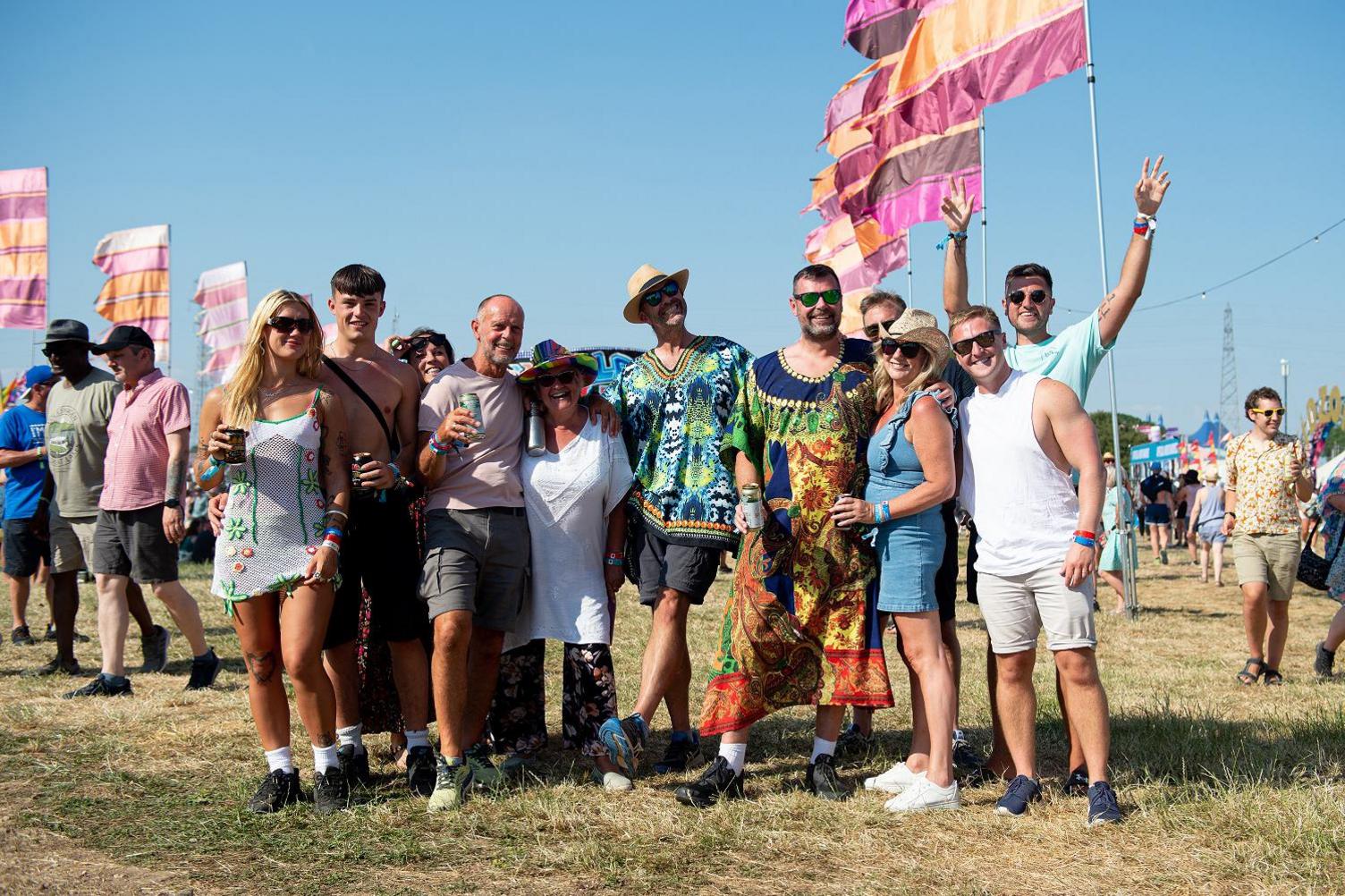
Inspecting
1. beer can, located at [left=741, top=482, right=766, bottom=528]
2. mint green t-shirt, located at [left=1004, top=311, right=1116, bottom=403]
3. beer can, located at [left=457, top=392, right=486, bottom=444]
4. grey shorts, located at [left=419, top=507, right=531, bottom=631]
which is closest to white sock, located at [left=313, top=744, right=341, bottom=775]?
grey shorts, located at [left=419, top=507, right=531, bottom=631]

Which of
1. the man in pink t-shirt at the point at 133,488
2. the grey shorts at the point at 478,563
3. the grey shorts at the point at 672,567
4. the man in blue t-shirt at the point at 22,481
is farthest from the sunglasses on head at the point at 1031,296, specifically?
the man in blue t-shirt at the point at 22,481

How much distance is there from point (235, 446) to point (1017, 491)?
116 inches

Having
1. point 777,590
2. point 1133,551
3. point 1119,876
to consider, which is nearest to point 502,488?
point 777,590

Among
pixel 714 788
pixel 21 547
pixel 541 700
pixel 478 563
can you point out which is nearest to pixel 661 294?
pixel 478 563

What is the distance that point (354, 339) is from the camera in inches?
193

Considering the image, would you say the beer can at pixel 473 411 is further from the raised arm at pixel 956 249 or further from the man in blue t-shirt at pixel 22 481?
the man in blue t-shirt at pixel 22 481

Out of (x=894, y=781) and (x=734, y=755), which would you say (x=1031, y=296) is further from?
(x=734, y=755)

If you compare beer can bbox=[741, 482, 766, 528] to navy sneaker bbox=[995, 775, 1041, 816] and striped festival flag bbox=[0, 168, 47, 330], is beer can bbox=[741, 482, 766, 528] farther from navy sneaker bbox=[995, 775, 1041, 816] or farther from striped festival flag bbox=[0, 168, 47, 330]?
striped festival flag bbox=[0, 168, 47, 330]

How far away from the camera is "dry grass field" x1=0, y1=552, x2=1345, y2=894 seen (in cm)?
366

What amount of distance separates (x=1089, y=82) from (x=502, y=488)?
9.16 m

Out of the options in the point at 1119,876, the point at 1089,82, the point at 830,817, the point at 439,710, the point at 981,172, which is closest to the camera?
the point at 1119,876

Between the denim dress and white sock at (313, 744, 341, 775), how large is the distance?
88.8 inches

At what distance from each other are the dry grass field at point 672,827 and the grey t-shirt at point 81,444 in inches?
73.6

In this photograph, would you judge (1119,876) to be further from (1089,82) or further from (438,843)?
(1089,82)
